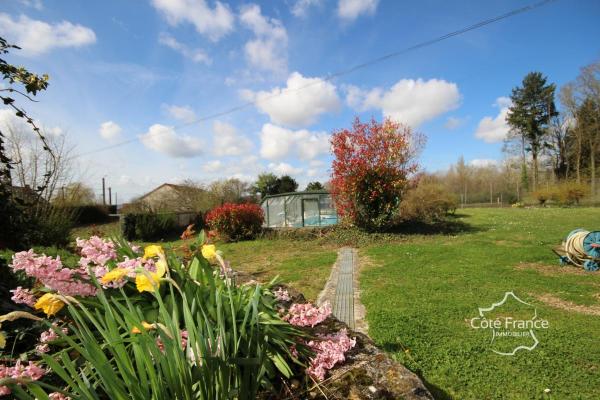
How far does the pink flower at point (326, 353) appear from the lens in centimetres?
125

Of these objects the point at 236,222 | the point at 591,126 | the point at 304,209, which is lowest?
the point at 236,222

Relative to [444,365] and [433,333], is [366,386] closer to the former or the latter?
[444,365]

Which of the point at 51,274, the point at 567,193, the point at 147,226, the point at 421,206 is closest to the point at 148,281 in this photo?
the point at 51,274

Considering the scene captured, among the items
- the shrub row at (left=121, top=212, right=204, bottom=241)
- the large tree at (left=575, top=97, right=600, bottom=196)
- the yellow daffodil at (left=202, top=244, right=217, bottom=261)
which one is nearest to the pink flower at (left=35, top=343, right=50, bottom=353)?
the yellow daffodil at (left=202, top=244, right=217, bottom=261)

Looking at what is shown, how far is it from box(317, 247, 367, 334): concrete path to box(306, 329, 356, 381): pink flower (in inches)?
94.0

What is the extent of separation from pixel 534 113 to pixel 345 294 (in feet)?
125

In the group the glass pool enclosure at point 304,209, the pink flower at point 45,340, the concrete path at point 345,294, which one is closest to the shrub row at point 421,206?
the glass pool enclosure at point 304,209

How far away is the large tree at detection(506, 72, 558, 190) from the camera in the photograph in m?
32.5

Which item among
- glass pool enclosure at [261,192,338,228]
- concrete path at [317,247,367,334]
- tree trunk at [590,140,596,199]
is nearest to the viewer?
concrete path at [317,247,367,334]

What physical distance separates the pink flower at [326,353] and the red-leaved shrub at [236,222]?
12093 millimetres

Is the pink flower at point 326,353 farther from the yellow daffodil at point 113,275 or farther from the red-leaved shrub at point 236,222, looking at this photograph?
the red-leaved shrub at point 236,222

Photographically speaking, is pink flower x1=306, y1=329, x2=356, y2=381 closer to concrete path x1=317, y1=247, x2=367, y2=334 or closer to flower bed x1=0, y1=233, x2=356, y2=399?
flower bed x1=0, y1=233, x2=356, y2=399

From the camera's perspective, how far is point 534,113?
107 feet

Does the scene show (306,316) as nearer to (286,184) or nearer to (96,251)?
(96,251)
